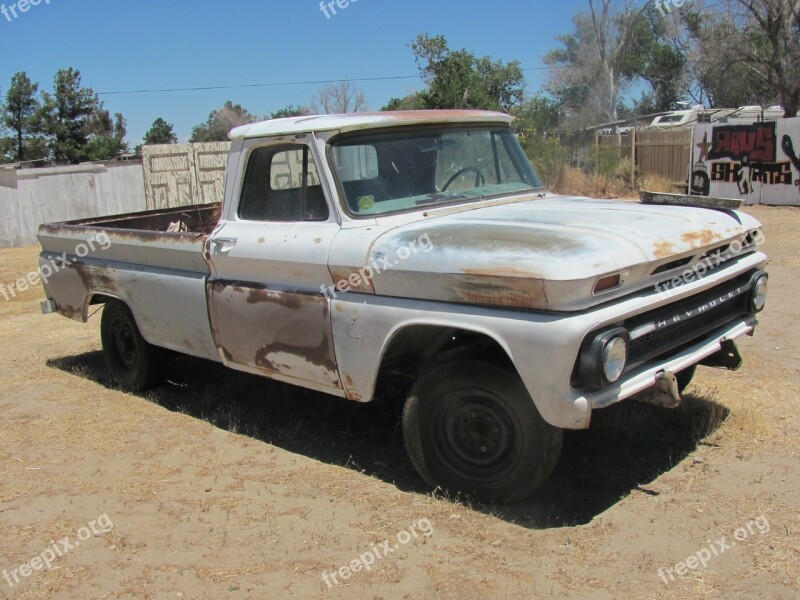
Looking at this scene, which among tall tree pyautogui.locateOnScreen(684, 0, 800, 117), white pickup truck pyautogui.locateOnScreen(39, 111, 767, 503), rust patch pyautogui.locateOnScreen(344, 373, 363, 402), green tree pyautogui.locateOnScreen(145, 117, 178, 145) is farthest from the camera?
green tree pyautogui.locateOnScreen(145, 117, 178, 145)

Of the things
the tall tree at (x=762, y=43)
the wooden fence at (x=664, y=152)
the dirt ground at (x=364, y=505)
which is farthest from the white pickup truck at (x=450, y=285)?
the tall tree at (x=762, y=43)

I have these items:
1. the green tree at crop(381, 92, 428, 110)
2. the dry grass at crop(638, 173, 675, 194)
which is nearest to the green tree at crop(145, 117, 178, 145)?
the green tree at crop(381, 92, 428, 110)

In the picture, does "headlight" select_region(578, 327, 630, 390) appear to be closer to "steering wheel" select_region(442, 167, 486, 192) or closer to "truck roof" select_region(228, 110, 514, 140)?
"steering wheel" select_region(442, 167, 486, 192)

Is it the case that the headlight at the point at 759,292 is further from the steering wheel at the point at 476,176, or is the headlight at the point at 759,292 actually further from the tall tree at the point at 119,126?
the tall tree at the point at 119,126

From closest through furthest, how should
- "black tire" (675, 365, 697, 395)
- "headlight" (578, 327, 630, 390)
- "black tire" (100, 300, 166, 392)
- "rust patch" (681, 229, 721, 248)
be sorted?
"headlight" (578, 327, 630, 390), "rust patch" (681, 229, 721, 248), "black tire" (675, 365, 697, 395), "black tire" (100, 300, 166, 392)

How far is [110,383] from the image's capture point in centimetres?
639

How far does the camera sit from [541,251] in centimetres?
342

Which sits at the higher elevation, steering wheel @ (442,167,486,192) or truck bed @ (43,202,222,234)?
steering wheel @ (442,167,486,192)

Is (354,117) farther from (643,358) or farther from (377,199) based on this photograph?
(643,358)

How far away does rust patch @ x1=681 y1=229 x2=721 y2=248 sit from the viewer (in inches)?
150

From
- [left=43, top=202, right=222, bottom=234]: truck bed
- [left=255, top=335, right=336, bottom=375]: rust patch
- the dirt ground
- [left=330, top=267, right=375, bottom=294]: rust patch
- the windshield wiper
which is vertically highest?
the windshield wiper

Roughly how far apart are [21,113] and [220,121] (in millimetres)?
15856

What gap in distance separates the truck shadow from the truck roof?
1.92 meters

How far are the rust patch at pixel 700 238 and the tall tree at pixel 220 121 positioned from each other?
40267 mm
